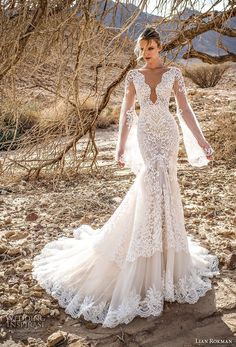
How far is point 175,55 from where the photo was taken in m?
5.25

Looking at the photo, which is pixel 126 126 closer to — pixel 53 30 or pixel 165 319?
pixel 53 30

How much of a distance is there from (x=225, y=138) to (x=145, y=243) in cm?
517

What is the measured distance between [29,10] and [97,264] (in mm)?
1890

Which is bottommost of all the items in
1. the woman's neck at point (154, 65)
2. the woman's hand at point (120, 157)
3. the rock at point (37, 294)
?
the rock at point (37, 294)

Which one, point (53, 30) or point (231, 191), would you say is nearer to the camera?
point (53, 30)

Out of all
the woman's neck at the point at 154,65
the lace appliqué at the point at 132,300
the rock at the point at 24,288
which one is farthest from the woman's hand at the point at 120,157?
the rock at the point at 24,288

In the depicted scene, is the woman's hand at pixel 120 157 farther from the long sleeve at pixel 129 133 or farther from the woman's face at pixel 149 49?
the woman's face at pixel 149 49

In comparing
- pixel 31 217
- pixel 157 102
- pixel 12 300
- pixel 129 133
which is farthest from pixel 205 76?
pixel 12 300

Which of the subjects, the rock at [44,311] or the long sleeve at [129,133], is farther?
the long sleeve at [129,133]

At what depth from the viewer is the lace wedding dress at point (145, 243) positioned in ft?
11.0

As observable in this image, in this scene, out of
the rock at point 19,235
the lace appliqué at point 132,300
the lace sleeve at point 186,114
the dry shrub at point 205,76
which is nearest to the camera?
the lace appliqué at point 132,300

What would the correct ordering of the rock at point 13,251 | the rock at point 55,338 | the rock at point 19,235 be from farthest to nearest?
the rock at point 19,235 < the rock at point 13,251 < the rock at point 55,338

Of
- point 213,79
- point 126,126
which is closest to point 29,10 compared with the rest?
point 126,126

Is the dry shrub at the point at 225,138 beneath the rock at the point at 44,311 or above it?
above
